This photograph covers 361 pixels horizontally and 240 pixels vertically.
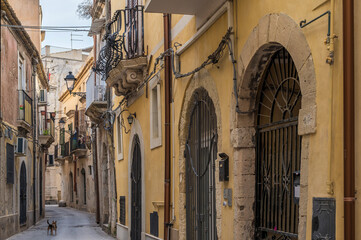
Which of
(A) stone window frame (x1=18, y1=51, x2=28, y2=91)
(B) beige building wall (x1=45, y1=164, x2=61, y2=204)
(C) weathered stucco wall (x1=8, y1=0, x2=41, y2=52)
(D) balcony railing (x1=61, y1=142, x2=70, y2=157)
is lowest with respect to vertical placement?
(B) beige building wall (x1=45, y1=164, x2=61, y2=204)

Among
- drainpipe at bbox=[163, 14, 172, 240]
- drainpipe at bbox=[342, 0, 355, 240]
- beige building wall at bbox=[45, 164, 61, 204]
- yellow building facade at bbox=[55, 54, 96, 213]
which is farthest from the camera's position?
beige building wall at bbox=[45, 164, 61, 204]

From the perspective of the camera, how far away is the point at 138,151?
14180 mm

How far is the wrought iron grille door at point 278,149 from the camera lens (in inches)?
229

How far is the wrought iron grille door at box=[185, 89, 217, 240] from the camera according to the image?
8258mm

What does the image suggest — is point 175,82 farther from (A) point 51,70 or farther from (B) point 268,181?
(A) point 51,70

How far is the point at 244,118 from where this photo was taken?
6.84 m

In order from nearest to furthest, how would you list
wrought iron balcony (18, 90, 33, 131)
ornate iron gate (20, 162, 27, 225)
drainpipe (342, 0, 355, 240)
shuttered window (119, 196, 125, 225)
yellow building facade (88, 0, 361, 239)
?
1. drainpipe (342, 0, 355, 240)
2. yellow building facade (88, 0, 361, 239)
3. shuttered window (119, 196, 125, 225)
4. wrought iron balcony (18, 90, 33, 131)
5. ornate iron gate (20, 162, 27, 225)

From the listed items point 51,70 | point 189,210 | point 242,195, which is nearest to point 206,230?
point 189,210

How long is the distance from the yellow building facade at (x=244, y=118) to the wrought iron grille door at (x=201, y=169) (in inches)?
0.6

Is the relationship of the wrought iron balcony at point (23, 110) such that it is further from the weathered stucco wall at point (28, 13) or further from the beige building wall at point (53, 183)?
the beige building wall at point (53, 183)

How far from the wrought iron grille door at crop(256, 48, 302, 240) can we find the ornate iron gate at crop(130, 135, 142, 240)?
749 centimetres

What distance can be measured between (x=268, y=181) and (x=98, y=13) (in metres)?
17.2

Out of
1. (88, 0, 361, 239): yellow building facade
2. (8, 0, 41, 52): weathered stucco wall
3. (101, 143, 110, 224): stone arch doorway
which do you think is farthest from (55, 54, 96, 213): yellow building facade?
(88, 0, 361, 239): yellow building facade

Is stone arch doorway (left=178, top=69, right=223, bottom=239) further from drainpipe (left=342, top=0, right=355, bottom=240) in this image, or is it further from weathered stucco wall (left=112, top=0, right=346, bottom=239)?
drainpipe (left=342, top=0, right=355, bottom=240)
